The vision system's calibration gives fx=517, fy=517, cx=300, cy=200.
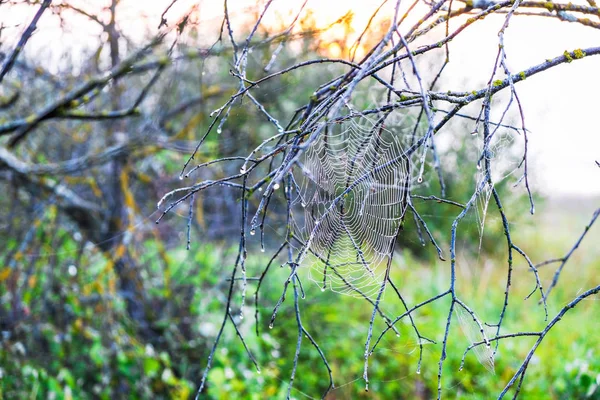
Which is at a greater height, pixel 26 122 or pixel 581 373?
pixel 26 122

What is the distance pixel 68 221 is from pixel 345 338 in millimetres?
2412

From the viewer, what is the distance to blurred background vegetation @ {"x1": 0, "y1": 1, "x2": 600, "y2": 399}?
3.11 meters

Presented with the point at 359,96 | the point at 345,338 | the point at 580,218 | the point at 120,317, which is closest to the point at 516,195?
the point at 580,218

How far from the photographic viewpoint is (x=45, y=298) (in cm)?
333

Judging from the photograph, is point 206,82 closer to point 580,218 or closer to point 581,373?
point 581,373

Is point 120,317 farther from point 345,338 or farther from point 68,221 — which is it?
point 345,338

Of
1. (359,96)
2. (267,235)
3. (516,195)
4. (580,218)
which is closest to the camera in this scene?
(267,235)

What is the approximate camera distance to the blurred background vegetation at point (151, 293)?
122 inches

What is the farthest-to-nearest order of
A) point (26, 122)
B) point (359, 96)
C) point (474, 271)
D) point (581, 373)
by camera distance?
1. point (474, 271)
2. point (359, 96)
3. point (581, 373)
4. point (26, 122)

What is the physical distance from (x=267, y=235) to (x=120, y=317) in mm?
1832

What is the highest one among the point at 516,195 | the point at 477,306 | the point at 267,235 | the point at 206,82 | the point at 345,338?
the point at 516,195

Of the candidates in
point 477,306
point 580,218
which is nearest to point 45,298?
point 477,306

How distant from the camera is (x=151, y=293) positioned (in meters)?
3.86

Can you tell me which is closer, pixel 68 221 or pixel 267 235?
pixel 68 221
